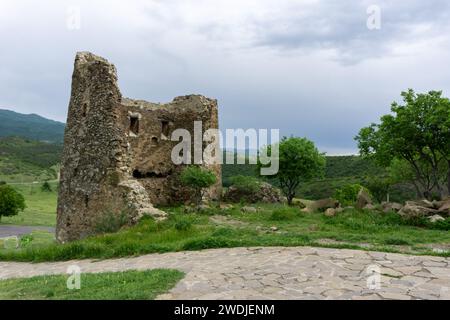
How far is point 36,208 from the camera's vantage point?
61.9 m

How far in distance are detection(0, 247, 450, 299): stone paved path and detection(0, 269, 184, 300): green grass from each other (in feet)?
1.16

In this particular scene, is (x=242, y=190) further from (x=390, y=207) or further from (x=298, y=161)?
(x=390, y=207)

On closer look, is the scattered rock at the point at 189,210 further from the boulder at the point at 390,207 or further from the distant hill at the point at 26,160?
the distant hill at the point at 26,160

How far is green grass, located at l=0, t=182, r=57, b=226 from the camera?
168 ft

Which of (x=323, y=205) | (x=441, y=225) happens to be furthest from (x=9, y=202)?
(x=441, y=225)

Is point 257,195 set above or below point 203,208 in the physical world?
above

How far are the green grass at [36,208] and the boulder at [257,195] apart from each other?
32942mm

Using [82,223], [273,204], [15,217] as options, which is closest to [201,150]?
[273,204]

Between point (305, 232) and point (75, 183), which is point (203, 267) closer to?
point (305, 232)

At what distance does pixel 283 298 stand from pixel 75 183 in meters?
14.1

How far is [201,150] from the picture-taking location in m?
21.7

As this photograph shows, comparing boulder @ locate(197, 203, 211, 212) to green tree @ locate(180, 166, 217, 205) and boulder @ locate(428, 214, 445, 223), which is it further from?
boulder @ locate(428, 214, 445, 223)

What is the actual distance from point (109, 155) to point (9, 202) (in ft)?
126

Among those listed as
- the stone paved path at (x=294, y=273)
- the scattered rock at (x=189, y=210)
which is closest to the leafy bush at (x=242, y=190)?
the scattered rock at (x=189, y=210)
